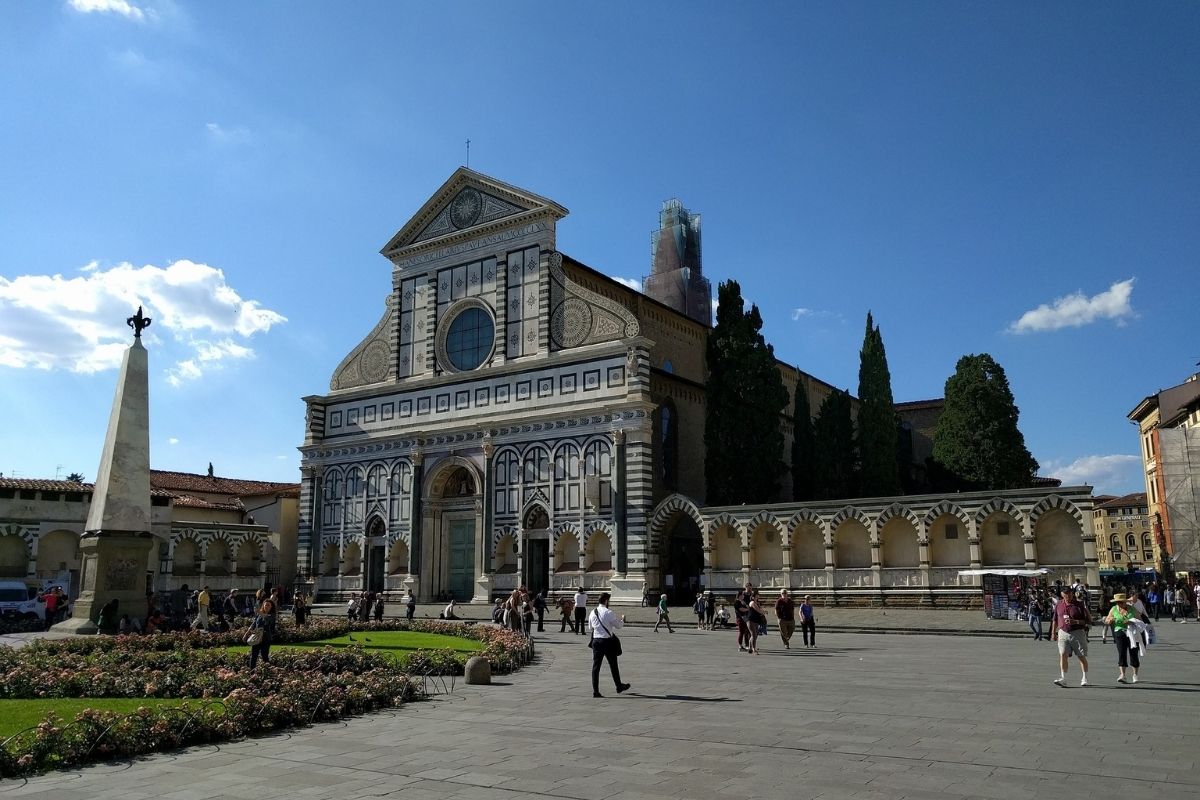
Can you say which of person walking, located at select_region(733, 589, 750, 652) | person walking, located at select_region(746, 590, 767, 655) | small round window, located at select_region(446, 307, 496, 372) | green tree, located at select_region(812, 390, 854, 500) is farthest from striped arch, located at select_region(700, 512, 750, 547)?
person walking, located at select_region(746, 590, 767, 655)

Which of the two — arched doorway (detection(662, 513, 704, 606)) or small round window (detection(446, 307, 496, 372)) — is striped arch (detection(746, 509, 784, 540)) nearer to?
arched doorway (detection(662, 513, 704, 606))

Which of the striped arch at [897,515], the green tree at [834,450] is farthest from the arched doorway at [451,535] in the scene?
the striped arch at [897,515]

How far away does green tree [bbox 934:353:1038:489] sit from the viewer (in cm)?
4938

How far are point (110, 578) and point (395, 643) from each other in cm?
763

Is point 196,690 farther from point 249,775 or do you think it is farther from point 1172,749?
point 1172,749

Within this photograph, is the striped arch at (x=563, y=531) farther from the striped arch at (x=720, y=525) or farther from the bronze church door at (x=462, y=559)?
the striped arch at (x=720, y=525)

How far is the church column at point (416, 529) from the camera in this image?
4391 centimetres

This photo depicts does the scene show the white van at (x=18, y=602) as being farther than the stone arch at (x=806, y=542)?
No

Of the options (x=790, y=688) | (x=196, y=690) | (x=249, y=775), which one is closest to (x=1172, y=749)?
(x=790, y=688)

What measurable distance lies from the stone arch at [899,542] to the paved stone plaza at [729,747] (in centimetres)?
1893

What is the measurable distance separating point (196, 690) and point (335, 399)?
37253 millimetres

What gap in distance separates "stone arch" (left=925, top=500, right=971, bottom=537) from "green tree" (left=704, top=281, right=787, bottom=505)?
748 centimetres

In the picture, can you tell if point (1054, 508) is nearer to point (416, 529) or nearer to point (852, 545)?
point (852, 545)

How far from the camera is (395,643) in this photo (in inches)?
922
